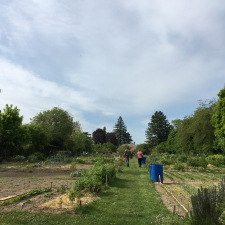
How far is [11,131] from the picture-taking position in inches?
957

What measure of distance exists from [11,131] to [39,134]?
675 cm

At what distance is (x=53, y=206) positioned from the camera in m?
4.98

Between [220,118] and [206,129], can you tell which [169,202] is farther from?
[206,129]

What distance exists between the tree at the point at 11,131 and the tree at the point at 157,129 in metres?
49.7

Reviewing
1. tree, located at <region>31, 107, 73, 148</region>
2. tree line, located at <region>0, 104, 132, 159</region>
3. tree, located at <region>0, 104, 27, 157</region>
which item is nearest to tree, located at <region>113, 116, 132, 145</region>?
tree line, located at <region>0, 104, 132, 159</region>

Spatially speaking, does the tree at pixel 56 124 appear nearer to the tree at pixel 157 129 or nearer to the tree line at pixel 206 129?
the tree line at pixel 206 129

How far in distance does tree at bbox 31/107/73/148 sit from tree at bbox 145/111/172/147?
36.9 meters

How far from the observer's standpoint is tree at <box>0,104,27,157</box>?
24.5m

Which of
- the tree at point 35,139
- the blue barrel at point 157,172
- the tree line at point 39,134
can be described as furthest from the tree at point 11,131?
the blue barrel at point 157,172

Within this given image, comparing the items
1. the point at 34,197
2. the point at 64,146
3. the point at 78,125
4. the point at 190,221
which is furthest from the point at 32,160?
the point at 78,125

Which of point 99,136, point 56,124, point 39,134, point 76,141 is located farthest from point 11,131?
point 99,136

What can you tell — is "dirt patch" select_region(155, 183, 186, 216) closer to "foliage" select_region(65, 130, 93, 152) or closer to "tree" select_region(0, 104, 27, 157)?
"tree" select_region(0, 104, 27, 157)

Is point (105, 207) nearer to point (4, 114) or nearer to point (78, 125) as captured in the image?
point (4, 114)

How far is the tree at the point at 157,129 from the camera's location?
6838cm
